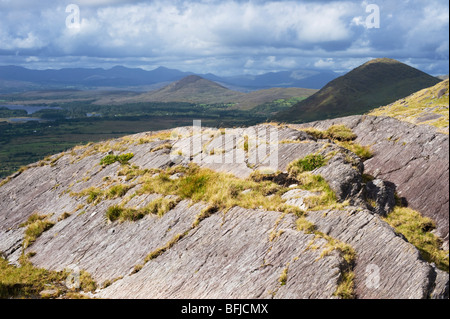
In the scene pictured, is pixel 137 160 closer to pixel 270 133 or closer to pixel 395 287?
pixel 270 133

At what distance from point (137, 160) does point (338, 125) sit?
16705 mm

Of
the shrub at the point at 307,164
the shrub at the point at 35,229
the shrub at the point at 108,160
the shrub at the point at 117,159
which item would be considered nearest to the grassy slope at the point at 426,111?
the shrub at the point at 307,164

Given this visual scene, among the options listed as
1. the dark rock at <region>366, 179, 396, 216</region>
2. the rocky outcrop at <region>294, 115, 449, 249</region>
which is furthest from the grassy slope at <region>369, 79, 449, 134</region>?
the dark rock at <region>366, 179, 396, 216</region>

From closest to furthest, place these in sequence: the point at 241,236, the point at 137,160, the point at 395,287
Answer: the point at 395,287 < the point at 241,236 < the point at 137,160

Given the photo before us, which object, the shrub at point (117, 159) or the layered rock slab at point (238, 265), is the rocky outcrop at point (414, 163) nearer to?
the layered rock slab at point (238, 265)

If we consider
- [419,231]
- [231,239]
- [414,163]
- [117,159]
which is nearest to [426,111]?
[414,163]

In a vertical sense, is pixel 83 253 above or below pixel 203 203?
below

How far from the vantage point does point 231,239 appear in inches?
579

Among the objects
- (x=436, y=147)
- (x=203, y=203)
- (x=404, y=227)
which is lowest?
Answer: (x=404, y=227)

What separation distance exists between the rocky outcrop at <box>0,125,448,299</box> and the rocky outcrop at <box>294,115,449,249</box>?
7.20ft

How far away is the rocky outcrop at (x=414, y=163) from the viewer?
19.0 meters

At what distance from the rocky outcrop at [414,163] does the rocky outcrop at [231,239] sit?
2195mm

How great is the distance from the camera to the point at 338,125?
2834 centimetres
